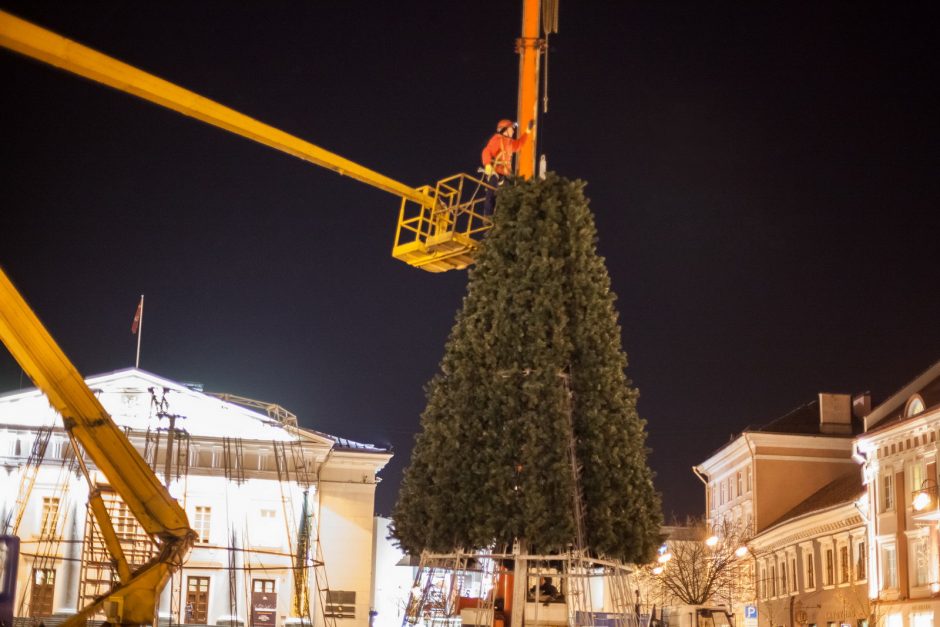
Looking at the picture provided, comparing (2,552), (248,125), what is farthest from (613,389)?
(248,125)

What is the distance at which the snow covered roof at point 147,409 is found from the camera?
180ft

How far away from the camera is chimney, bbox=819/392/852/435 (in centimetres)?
7131

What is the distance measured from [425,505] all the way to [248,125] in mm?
9599

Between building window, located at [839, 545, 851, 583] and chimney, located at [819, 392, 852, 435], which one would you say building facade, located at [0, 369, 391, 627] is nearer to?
building window, located at [839, 545, 851, 583]

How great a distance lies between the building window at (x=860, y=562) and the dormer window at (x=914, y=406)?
Result: 710 cm

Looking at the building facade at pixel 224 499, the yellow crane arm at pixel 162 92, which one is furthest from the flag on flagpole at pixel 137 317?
the yellow crane arm at pixel 162 92

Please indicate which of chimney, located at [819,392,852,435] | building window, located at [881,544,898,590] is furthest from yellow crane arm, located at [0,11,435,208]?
chimney, located at [819,392,852,435]

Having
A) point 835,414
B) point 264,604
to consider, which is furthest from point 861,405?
point 264,604

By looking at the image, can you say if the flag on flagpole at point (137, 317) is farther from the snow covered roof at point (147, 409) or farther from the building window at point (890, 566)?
the building window at point (890, 566)

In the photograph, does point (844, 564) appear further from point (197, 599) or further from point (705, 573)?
point (197, 599)

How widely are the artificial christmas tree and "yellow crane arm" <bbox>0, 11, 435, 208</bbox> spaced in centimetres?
763

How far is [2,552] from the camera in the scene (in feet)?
50.8

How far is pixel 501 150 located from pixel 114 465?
337 inches

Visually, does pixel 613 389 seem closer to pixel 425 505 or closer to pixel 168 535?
pixel 425 505
